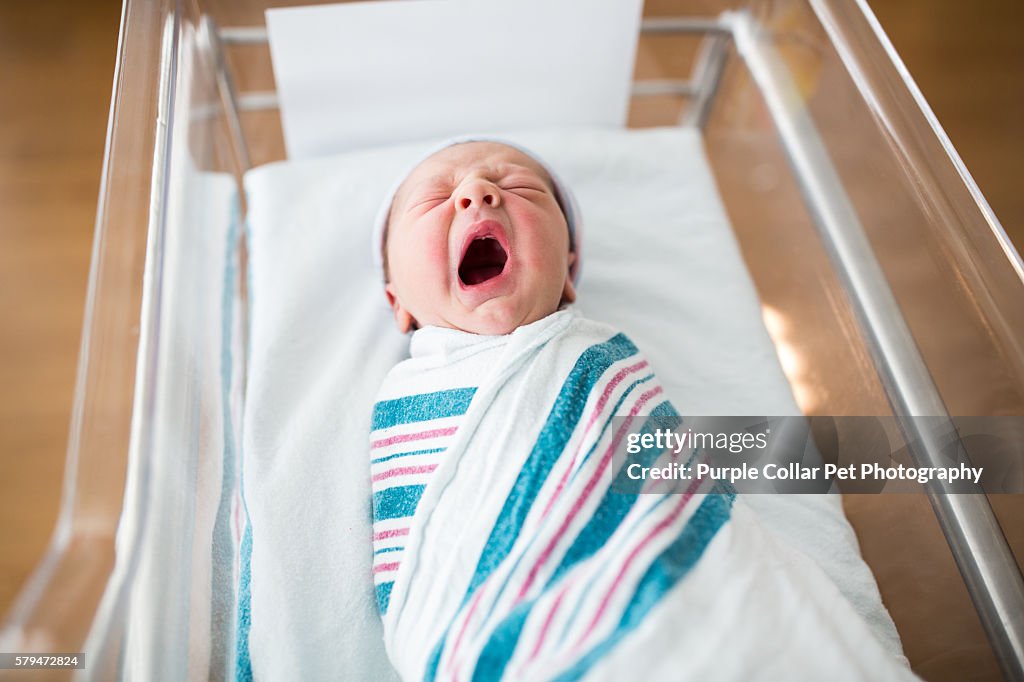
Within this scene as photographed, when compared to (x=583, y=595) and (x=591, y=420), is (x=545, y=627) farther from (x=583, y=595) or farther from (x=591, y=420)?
(x=591, y=420)

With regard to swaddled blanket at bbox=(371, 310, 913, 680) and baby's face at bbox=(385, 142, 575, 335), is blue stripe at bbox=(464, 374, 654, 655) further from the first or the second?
baby's face at bbox=(385, 142, 575, 335)

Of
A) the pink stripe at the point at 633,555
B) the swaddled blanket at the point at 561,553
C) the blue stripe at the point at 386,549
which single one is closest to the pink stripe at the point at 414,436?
the swaddled blanket at the point at 561,553

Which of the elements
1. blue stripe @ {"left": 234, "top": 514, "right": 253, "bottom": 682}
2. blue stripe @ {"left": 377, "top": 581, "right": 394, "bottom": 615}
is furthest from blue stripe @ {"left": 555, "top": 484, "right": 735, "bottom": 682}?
blue stripe @ {"left": 234, "top": 514, "right": 253, "bottom": 682}

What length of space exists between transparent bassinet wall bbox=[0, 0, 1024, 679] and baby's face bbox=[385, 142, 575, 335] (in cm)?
26

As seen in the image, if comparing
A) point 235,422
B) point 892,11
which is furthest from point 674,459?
point 892,11

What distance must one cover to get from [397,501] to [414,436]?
7cm

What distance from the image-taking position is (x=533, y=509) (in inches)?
29.2

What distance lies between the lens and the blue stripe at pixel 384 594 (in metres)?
0.81

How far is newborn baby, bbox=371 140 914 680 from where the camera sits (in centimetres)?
68

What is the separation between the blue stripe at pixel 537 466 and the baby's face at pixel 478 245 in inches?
3.9

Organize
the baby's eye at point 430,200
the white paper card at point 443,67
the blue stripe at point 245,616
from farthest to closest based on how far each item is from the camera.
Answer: the white paper card at point 443,67
the baby's eye at point 430,200
the blue stripe at point 245,616

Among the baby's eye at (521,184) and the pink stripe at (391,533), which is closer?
the pink stripe at (391,533)

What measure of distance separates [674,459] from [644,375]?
0.42ft

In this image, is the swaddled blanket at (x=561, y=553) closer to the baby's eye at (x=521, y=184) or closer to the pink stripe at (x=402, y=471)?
the pink stripe at (x=402, y=471)
